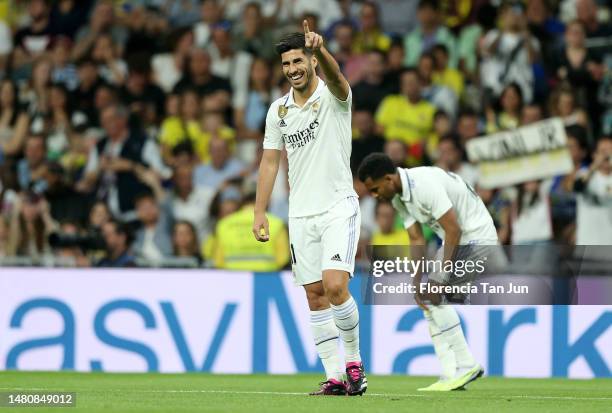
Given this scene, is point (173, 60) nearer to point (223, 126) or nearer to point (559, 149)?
point (223, 126)

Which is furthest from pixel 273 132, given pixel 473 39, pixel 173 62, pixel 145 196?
pixel 173 62

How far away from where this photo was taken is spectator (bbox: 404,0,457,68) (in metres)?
18.4

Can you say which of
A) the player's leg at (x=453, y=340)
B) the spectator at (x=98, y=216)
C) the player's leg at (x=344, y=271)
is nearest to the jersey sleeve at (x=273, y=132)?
the player's leg at (x=344, y=271)

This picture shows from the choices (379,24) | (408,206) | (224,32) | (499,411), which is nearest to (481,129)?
(379,24)

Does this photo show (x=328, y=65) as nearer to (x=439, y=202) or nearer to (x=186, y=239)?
(x=439, y=202)

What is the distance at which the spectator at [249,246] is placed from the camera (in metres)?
15.6

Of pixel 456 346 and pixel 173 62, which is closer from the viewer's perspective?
pixel 456 346

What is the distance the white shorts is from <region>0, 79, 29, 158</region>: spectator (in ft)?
31.0


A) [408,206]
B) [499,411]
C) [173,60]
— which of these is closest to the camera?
Answer: [499,411]

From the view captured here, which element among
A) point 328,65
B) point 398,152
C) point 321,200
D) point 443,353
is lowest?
point 443,353

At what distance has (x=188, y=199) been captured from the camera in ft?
56.6

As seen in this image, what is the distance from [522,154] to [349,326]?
235 inches

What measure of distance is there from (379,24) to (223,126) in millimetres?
2668

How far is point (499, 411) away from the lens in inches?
357
